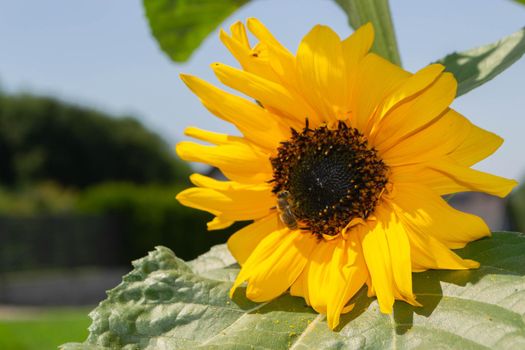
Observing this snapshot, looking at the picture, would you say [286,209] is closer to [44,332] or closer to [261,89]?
[261,89]

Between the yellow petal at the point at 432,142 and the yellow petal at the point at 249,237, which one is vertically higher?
the yellow petal at the point at 249,237

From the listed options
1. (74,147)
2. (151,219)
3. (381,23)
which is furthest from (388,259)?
(74,147)

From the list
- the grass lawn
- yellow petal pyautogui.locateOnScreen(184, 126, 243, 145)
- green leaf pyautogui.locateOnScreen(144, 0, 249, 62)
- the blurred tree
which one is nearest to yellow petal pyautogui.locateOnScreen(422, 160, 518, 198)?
yellow petal pyautogui.locateOnScreen(184, 126, 243, 145)

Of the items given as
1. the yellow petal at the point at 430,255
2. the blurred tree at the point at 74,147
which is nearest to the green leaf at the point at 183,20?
the yellow petal at the point at 430,255

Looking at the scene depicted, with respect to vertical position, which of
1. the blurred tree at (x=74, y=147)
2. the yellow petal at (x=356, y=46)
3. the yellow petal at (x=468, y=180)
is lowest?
the yellow petal at (x=468, y=180)

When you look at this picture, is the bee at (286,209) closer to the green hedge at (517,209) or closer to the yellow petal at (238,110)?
the yellow petal at (238,110)

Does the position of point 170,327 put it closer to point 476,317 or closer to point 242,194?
point 242,194

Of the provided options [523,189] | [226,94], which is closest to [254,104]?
[226,94]

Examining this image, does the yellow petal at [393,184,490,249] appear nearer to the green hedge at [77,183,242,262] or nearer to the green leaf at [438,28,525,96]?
the green leaf at [438,28,525,96]
